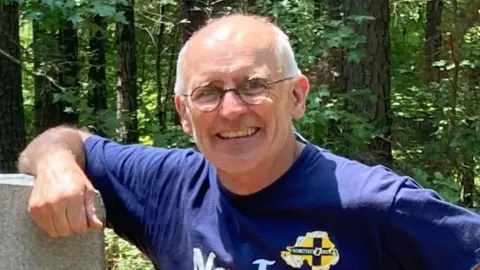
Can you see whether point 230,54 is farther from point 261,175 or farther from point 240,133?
point 261,175

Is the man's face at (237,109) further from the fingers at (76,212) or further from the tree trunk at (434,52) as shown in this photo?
the tree trunk at (434,52)

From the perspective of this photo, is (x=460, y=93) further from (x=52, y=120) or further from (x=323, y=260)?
(x=323, y=260)

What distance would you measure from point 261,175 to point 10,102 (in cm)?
605

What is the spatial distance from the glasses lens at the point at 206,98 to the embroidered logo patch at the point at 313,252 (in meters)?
0.37

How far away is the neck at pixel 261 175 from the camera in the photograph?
193cm

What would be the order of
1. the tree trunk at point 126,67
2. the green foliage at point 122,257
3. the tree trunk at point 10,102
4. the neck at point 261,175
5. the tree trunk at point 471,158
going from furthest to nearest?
1. the tree trunk at point 126,67
2. the tree trunk at point 10,102
3. the tree trunk at point 471,158
4. the green foliage at point 122,257
5. the neck at point 261,175

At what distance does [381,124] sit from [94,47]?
7.50m

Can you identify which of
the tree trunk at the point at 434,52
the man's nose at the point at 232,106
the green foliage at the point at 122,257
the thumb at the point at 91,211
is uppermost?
the man's nose at the point at 232,106

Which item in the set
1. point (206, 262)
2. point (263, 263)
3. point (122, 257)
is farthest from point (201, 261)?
point (122, 257)

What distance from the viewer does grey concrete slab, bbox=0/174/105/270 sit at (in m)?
1.89

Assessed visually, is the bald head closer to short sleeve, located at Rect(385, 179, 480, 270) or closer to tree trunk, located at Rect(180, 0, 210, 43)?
short sleeve, located at Rect(385, 179, 480, 270)

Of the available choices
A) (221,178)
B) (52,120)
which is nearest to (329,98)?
(221,178)

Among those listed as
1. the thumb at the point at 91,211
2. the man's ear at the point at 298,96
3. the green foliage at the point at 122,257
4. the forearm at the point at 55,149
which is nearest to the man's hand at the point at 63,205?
the thumb at the point at 91,211

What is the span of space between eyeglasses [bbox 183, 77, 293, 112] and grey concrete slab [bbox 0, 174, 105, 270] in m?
0.40
